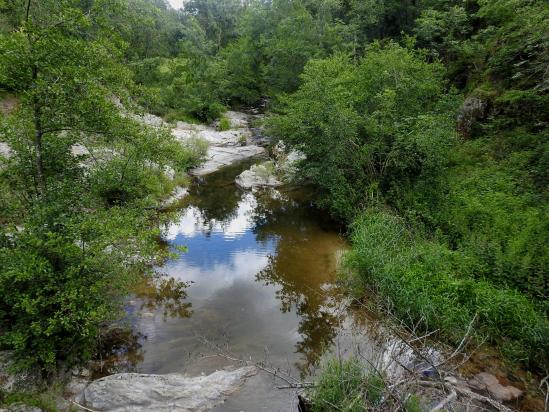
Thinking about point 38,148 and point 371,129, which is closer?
point 38,148

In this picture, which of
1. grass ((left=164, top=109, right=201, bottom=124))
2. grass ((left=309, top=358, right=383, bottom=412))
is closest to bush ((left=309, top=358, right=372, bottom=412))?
grass ((left=309, top=358, right=383, bottom=412))

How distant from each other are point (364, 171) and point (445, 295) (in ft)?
25.6

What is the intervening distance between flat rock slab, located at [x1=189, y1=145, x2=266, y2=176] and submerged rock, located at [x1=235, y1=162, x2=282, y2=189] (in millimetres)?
3377

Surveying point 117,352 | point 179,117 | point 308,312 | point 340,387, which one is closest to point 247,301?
point 308,312

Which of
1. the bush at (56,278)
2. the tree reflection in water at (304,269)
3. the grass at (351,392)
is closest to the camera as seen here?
the grass at (351,392)

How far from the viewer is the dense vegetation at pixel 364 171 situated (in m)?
6.32

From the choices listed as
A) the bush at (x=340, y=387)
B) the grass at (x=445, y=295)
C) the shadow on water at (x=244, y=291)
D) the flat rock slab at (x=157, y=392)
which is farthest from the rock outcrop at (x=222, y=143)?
the bush at (x=340, y=387)

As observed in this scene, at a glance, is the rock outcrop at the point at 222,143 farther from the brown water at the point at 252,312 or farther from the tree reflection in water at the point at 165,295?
the tree reflection in water at the point at 165,295

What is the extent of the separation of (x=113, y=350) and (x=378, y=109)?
13.9m

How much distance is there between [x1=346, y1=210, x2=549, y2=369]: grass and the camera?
6879mm

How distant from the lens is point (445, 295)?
26.0 ft

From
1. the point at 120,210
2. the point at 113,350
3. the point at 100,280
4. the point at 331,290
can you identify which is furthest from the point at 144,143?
the point at 331,290

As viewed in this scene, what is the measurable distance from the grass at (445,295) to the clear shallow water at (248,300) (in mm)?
1559

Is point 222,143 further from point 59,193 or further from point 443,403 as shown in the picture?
point 443,403
